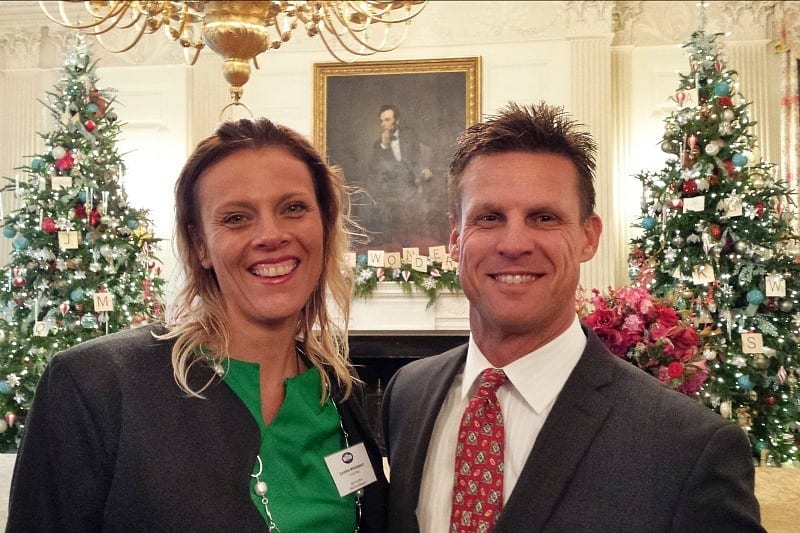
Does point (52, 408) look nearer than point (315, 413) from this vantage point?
Yes

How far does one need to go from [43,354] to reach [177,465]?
5.87 metres

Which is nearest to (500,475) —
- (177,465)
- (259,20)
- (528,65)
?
(177,465)

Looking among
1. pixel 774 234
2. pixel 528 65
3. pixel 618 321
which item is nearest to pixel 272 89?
pixel 528 65

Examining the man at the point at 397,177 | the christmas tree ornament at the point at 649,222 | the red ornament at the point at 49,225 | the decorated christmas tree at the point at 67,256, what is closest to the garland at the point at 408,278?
the man at the point at 397,177

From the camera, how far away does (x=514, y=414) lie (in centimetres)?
189

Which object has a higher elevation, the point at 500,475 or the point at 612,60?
the point at 612,60

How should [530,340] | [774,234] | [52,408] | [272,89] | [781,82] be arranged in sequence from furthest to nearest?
[272,89], [781,82], [774,234], [530,340], [52,408]

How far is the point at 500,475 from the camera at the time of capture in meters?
1.79

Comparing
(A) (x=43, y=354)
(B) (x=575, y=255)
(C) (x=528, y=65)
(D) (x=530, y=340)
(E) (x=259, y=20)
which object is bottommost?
(A) (x=43, y=354)

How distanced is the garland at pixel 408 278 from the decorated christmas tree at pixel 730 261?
2.22 meters

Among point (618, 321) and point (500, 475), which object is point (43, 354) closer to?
point (618, 321)

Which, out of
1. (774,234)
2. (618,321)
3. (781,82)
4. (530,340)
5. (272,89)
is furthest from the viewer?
(272,89)

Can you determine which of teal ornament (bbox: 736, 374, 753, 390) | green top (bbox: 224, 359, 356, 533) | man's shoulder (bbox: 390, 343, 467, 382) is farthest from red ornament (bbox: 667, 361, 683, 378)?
teal ornament (bbox: 736, 374, 753, 390)

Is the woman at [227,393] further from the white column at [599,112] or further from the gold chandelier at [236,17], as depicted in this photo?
the white column at [599,112]
